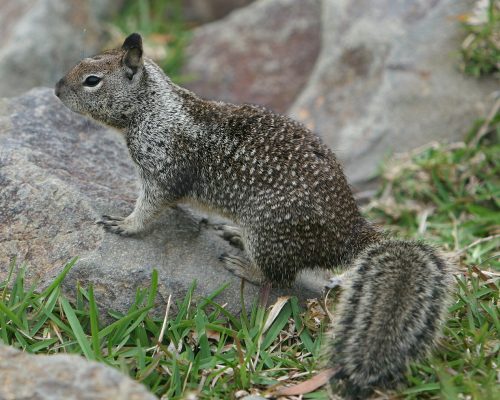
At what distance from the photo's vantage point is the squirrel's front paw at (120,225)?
525 centimetres

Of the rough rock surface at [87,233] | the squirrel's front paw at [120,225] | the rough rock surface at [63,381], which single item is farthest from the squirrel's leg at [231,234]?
the rough rock surface at [63,381]

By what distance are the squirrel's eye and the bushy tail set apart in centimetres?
251

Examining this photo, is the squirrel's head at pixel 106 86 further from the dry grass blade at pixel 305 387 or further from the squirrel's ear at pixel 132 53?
the dry grass blade at pixel 305 387

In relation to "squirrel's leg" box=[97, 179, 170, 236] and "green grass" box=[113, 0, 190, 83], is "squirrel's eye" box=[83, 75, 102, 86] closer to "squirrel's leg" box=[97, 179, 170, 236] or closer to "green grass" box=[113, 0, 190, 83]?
"squirrel's leg" box=[97, 179, 170, 236]

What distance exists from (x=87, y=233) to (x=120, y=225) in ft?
0.81

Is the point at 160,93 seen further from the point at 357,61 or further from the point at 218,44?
the point at 218,44

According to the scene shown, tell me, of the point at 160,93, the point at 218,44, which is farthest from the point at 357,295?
Answer: the point at 218,44

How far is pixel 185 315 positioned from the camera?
4.86 metres

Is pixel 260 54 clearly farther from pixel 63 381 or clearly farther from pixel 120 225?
pixel 63 381

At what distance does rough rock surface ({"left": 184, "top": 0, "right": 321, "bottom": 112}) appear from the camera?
1068 cm

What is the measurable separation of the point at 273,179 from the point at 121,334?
1.49 m

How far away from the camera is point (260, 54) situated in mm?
11047

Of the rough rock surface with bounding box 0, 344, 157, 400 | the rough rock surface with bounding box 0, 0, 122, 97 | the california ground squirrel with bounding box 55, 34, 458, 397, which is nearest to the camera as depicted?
the rough rock surface with bounding box 0, 344, 157, 400

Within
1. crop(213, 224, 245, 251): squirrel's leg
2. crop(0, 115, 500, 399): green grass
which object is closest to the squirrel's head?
crop(213, 224, 245, 251): squirrel's leg
